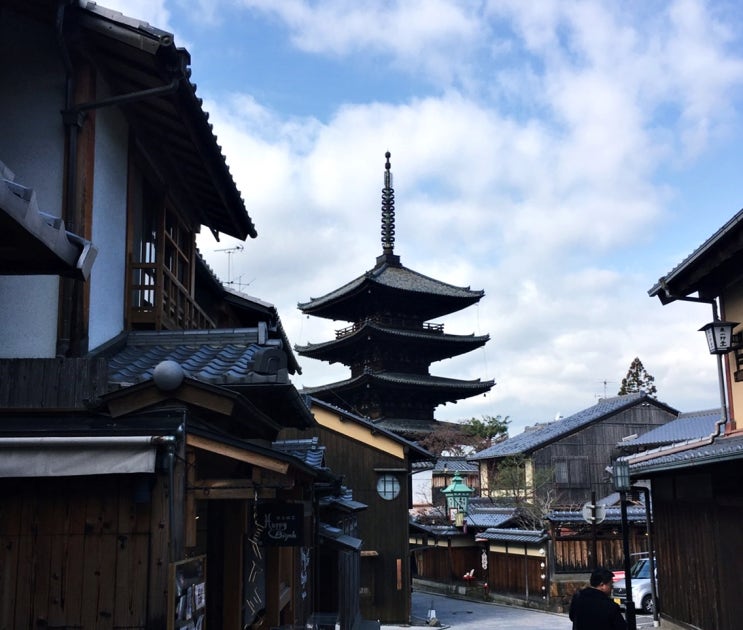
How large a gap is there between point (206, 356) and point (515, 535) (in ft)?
88.7

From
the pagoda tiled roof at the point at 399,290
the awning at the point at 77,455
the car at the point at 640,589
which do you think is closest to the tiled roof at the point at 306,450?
the awning at the point at 77,455

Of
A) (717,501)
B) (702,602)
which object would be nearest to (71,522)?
(717,501)

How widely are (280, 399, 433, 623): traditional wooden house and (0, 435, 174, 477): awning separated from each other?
21.6m

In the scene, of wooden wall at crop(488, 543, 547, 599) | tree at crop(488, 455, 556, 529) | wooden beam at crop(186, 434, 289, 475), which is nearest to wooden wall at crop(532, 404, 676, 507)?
tree at crop(488, 455, 556, 529)

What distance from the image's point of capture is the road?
25688 millimetres

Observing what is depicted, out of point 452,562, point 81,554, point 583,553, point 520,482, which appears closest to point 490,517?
point 452,562

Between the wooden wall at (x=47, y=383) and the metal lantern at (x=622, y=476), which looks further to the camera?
the metal lantern at (x=622, y=476)

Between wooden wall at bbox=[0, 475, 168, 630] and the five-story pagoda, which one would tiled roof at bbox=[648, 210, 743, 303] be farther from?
the five-story pagoda

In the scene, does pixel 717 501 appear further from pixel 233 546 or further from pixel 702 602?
pixel 233 546

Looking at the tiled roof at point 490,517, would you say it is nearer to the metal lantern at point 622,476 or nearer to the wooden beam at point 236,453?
the metal lantern at point 622,476

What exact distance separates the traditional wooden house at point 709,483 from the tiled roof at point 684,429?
54.5ft

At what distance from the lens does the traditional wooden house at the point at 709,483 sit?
12.5m

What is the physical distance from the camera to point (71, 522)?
6.19 metres

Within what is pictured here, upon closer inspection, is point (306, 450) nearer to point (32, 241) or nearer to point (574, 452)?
point (32, 241)
